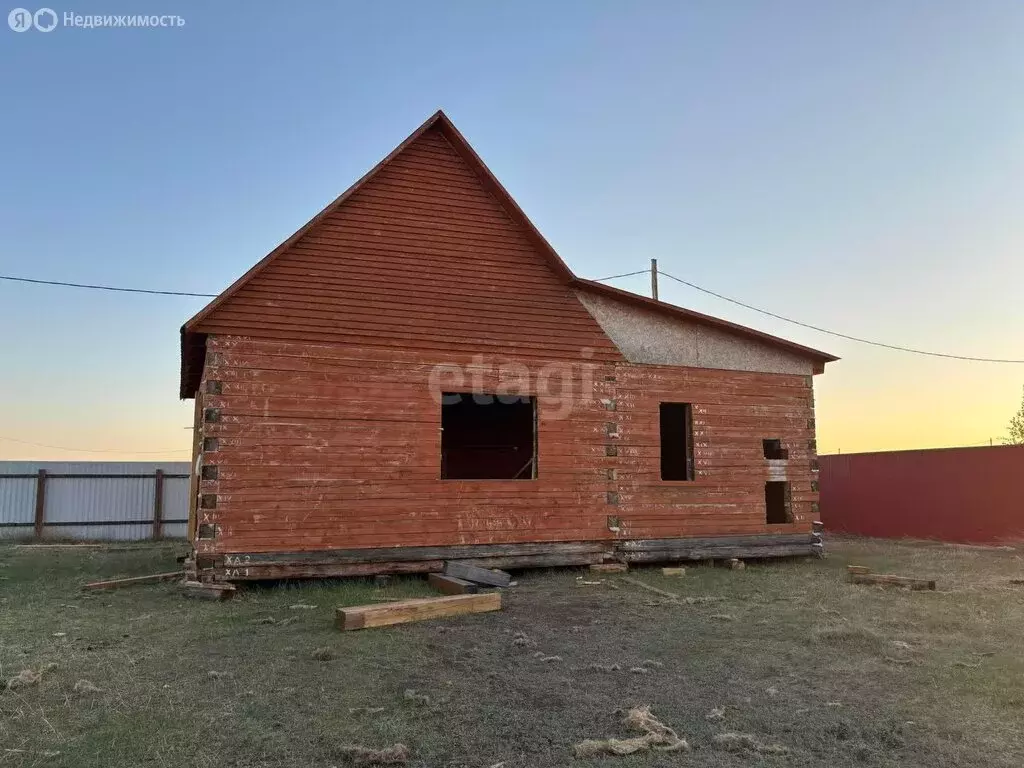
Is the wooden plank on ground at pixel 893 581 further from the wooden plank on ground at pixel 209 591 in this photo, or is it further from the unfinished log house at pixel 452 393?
the wooden plank on ground at pixel 209 591

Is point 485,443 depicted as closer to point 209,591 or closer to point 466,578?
point 466,578

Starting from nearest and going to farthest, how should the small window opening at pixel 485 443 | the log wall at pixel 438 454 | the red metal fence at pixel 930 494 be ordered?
1. the log wall at pixel 438 454
2. the small window opening at pixel 485 443
3. the red metal fence at pixel 930 494

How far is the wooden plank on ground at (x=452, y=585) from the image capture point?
1045 cm

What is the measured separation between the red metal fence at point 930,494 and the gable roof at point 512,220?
7986 mm

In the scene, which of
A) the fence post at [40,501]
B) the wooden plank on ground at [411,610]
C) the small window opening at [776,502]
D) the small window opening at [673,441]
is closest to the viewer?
the wooden plank on ground at [411,610]

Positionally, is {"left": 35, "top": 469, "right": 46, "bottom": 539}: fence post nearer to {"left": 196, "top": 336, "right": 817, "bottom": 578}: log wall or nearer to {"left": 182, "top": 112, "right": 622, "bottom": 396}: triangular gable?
{"left": 182, "top": 112, "right": 622, "bottom": 396}: triangular gable

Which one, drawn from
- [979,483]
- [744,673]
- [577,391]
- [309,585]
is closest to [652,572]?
[577,391]

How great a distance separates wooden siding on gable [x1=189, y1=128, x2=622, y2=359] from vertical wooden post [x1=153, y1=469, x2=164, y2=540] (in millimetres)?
13126

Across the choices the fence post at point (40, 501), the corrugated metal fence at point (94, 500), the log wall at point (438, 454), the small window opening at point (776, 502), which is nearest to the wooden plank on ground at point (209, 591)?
the log wall at point (438, 454)

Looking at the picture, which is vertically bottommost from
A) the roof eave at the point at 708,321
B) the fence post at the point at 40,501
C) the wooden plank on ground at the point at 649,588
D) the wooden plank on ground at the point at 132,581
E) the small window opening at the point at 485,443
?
the wooden plank on ground at the point at 649,588

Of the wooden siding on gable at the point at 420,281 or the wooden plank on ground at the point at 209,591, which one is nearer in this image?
the wooden plank on ground at the point at 209,591

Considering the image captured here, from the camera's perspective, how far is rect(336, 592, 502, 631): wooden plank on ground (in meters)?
8.34

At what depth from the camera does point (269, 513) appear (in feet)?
37.1

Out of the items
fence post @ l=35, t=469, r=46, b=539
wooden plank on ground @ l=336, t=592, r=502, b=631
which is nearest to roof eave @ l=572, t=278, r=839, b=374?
wooden plank on ground @ l=336, t=592, r=502, b=631
